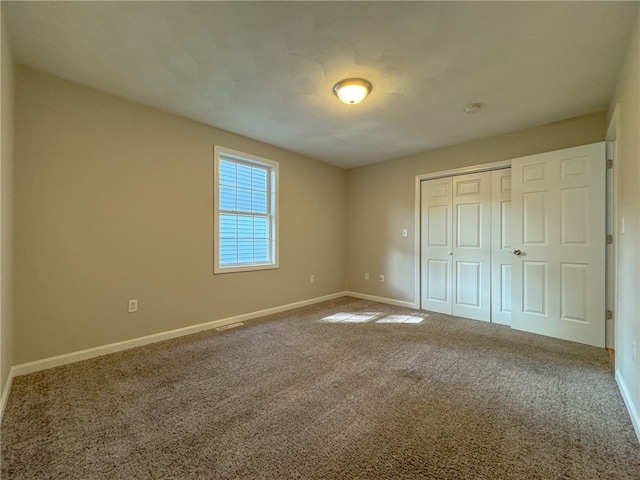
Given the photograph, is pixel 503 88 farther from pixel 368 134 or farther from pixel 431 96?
pixel 368 134

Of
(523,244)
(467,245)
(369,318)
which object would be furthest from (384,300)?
(523,244)

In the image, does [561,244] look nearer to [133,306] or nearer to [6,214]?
[133,306]

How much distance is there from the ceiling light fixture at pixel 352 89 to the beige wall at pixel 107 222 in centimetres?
173

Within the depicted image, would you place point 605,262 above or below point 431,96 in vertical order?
below

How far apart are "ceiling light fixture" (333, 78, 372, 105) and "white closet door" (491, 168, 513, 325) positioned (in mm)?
2319

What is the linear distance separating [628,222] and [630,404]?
3.84ft

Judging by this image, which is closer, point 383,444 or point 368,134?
point 383,444

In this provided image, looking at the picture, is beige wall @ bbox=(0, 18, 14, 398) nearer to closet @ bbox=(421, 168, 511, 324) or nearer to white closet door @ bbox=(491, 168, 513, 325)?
closet @ bbox=(421, 168, 511, 324)

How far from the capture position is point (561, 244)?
10.0 ft

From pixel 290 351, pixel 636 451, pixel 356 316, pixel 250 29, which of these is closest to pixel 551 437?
pixel 636 451

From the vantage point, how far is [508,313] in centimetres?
356

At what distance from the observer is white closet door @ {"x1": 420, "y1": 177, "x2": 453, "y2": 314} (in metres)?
4.12

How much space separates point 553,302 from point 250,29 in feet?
12.9

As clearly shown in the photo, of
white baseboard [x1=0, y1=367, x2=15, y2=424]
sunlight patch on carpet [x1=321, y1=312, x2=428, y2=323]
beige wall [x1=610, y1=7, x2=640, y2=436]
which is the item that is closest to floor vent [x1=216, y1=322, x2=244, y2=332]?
sunlight patch on carpet [x1=321, y1=312, x2=428, y2=323]
